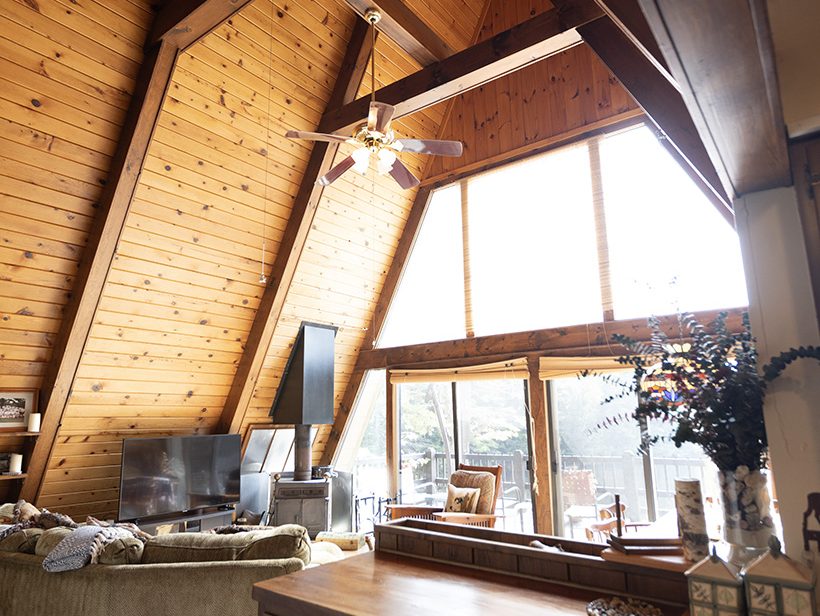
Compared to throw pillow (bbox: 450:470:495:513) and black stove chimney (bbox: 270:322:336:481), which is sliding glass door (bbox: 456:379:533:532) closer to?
throw pillow (bbox: 450:470:495:513)

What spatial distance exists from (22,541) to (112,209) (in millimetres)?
2179

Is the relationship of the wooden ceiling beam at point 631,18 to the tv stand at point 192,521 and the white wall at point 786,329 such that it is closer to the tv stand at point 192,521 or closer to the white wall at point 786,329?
the white wall at point 786,329

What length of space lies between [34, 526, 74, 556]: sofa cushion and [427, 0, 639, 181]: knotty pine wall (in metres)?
4.94

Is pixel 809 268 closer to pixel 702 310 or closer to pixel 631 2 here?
pixel 631 2

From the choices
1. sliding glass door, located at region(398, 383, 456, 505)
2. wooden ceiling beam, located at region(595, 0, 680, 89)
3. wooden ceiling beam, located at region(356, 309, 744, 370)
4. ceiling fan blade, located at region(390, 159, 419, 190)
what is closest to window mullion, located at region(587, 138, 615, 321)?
wooden ceiling beam, located at region(356, 309, 744, 370)

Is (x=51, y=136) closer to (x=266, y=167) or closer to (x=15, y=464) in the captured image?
(x=266, y=167)

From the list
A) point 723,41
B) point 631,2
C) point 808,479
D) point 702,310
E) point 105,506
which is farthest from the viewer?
point 105,506

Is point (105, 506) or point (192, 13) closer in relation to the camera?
point (192, 13)

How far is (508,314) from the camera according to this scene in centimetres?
576

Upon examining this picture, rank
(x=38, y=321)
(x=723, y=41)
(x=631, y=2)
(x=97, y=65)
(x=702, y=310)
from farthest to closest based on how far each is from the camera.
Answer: (x=702, y=310) < (x=38, y=321) < (x=97, y=65) < (x=631, y=2) < (x=723, y=41)

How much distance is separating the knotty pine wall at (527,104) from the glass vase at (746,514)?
435 cm

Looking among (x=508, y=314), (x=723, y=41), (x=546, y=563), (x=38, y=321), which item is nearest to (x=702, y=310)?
(x=508, y=314)

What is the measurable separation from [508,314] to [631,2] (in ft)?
13.3

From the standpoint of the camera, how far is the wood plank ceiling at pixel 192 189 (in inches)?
141
